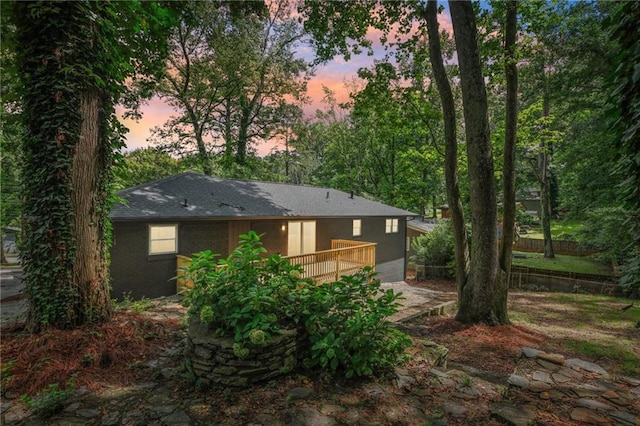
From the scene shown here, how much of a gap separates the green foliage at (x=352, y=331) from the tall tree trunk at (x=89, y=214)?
308 cm

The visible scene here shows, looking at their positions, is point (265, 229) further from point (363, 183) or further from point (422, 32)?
point (363, 183)

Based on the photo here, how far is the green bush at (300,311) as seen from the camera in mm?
3299

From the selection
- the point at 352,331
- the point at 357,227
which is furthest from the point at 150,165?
the point at 352,331

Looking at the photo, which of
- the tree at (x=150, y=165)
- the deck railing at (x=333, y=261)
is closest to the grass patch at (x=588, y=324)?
the deck railing at (x=333, y=261)

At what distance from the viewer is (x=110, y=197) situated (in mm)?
4539

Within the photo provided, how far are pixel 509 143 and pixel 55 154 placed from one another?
8.02 meters

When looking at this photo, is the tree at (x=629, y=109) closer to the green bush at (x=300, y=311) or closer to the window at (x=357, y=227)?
the green bush at (x=300, y=311)

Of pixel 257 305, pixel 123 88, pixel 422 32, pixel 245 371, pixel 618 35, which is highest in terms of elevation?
pixel 422 32

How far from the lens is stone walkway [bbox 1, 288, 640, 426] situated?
8.73 ft

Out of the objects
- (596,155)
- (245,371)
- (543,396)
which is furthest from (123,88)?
(596,155)

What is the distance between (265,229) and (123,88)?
7.07m

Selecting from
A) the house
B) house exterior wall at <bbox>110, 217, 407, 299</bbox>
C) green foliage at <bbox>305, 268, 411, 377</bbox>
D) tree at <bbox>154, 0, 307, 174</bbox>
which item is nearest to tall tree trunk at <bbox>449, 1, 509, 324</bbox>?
green foliage at <bbox>305, 268, 411, 377</bbox>


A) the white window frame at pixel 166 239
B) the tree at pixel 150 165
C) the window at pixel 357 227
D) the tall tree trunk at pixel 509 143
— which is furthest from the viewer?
the tree at pixel 150 165

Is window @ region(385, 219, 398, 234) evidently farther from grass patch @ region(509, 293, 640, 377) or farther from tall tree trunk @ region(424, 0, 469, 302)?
tall tree trunk @ region(424, 0, 469, 302)
